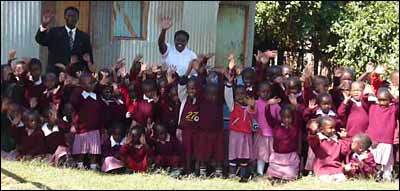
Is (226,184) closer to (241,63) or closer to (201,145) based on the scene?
(201,145)

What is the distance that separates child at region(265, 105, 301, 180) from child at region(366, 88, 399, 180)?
20.9 inches

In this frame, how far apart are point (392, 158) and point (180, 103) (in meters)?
1.61

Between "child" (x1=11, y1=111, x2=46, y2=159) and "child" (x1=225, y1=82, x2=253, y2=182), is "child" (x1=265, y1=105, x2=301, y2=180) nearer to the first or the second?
"child" (x1=225, y1=82, x2=253, y2=182)

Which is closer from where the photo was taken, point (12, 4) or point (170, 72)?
point (12, 4)

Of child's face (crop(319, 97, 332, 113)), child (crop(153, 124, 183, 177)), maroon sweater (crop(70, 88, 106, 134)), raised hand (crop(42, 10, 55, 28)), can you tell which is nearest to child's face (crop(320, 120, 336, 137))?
child's face (crop(319, 97, 332, 113))

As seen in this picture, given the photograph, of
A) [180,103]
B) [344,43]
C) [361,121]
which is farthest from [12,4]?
[344,43]

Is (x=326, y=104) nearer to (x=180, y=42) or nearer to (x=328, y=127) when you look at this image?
(x=328, y=127)

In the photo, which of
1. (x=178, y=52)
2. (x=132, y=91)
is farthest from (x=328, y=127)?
(x=132, y=91)

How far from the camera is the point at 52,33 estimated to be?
5094mm

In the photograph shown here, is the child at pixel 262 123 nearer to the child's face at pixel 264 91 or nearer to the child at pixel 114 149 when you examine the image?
the child's face at pixel 264 91

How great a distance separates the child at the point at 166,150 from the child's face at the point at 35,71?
96 cm

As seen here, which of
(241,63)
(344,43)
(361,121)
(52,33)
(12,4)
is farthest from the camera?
(344,43)

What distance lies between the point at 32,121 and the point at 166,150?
3.37 feet

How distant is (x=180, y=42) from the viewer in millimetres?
5387
